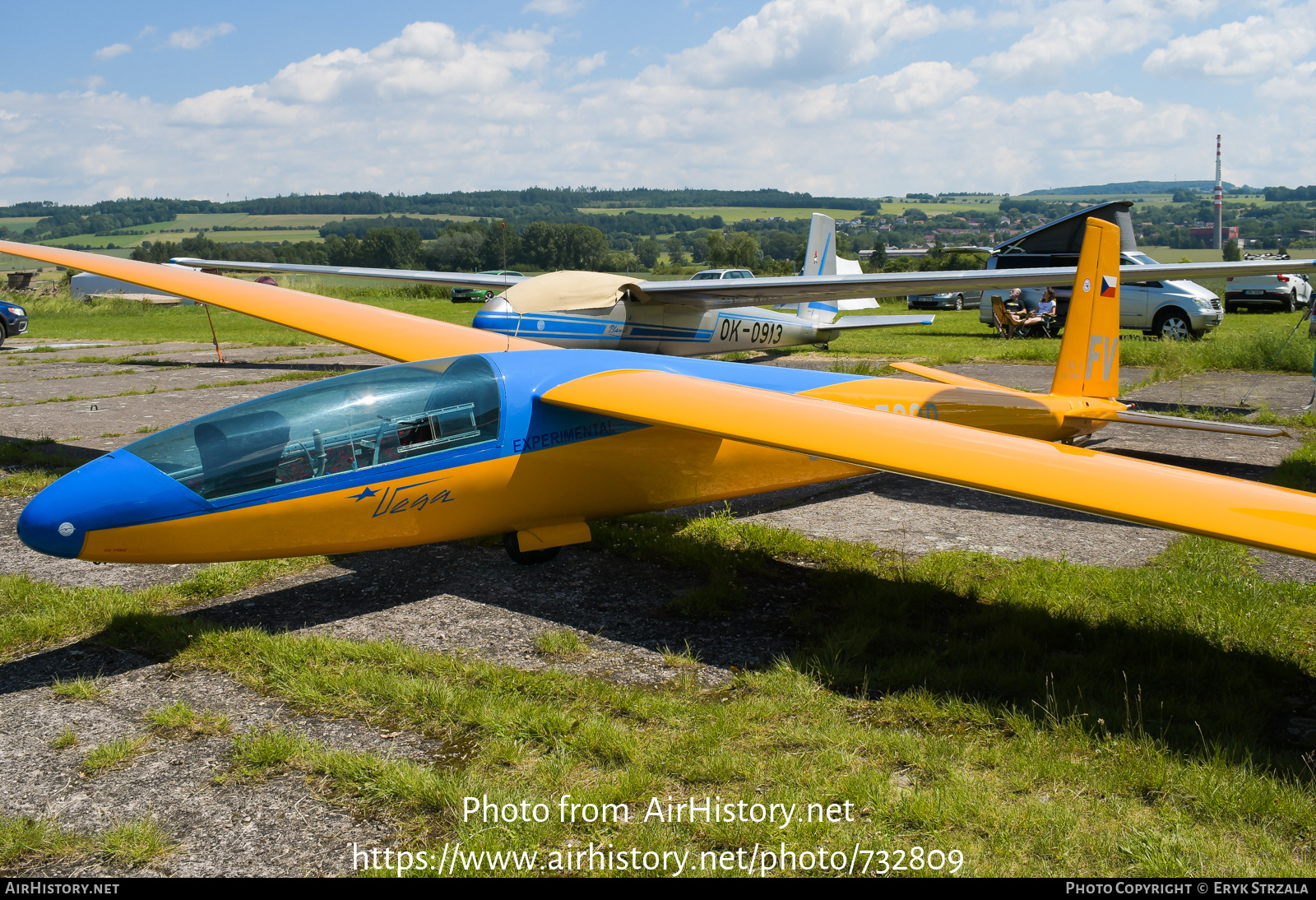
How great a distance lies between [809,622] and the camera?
18.6 ft

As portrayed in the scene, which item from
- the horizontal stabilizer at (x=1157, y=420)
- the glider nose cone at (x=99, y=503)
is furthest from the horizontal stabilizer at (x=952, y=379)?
the glider nose cone at (x=99, y=503)

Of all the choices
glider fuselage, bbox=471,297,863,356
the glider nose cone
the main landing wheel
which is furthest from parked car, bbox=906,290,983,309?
the glider nose cone

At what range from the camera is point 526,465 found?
6086mm

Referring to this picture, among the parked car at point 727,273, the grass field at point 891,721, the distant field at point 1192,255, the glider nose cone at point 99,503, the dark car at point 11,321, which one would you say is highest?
the distant field at point 1192,255

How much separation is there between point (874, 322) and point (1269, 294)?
21.2 metres

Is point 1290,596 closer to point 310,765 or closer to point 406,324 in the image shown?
point 310,765

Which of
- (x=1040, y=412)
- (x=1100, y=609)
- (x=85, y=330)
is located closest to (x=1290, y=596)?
(x=1100, y=609)

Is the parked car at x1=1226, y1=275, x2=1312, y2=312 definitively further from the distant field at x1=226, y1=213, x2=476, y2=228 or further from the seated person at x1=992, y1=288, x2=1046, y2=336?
the distant field at x1=226, y1=213, x2=476, y2=228

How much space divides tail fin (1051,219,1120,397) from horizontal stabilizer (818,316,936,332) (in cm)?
1213

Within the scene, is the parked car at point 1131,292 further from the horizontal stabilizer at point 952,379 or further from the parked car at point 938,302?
the parked car at point 938,302

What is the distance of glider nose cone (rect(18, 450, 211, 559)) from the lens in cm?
464

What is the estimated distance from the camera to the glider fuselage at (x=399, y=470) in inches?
191

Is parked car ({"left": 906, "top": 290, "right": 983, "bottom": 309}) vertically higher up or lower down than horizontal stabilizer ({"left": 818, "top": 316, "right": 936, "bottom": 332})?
higher up

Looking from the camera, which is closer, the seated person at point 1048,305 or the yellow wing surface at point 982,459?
the yellow wing surface at point 982,459
